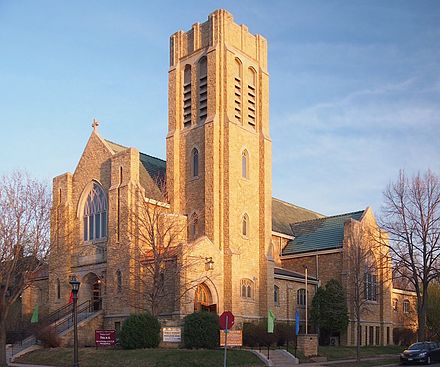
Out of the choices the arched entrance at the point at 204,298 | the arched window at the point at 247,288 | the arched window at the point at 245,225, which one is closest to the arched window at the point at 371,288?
the arched window at the point at 247,288

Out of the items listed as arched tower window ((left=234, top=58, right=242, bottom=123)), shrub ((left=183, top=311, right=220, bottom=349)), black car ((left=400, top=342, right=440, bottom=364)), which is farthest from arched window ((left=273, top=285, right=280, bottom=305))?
shrub ((left=183, top=311, right=220, bottom=349))

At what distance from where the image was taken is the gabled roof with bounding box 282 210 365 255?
168 ft

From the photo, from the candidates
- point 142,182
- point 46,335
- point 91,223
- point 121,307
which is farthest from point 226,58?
point 46,335

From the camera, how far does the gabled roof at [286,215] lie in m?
55.4

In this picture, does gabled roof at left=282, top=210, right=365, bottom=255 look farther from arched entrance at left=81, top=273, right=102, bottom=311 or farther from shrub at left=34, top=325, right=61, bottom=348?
shrub at left=34, top=325, right=61, bottom=348

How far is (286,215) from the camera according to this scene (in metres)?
59.8

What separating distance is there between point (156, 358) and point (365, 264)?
1000 inches

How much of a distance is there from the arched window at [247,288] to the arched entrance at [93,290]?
1082 cm

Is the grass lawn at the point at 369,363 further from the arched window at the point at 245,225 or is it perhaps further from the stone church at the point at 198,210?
the arched window at the point at 245,225

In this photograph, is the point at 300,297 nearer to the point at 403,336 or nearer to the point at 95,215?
the point at 403,336

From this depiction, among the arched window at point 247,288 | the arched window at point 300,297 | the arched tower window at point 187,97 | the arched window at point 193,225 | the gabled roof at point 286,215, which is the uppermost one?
the arched tower window at point 187,97

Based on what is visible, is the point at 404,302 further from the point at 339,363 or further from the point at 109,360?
the point at 109,360

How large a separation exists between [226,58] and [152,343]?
21.2 m

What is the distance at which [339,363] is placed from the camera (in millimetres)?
34406
